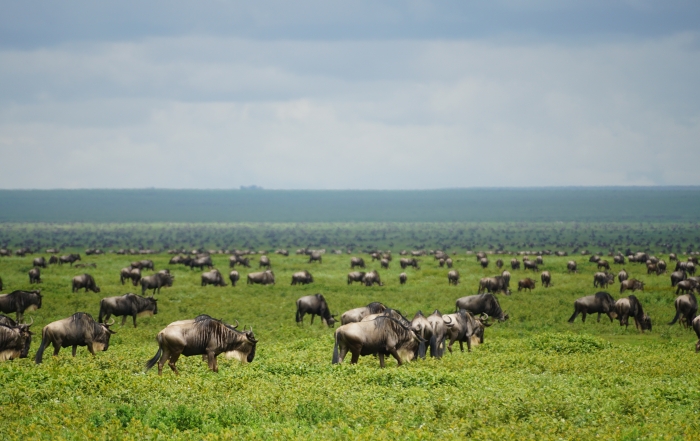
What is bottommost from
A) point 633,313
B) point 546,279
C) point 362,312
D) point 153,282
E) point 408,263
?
point 408,263

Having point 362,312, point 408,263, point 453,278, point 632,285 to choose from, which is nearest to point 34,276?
point 453,278

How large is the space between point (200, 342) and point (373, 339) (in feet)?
15.2

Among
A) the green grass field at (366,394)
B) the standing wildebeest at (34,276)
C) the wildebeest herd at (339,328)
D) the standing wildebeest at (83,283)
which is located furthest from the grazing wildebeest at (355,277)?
the green grass field at (366,394)

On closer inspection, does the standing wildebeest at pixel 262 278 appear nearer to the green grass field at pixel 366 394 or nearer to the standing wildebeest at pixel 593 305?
the green grass field at pixel 366 394

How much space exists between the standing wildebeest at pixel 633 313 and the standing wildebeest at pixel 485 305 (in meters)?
5.37

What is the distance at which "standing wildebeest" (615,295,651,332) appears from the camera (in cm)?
3231

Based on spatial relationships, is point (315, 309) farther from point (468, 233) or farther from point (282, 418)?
point (468, 233)

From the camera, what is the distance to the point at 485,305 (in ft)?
110

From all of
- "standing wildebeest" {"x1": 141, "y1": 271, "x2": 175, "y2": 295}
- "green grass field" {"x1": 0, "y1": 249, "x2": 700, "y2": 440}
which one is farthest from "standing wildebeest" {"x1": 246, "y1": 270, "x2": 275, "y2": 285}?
"green grass field" {"x1": 0, "y1": 249, "x2": 700, "y2": 440}

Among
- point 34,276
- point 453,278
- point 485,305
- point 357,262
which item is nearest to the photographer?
point 485,305

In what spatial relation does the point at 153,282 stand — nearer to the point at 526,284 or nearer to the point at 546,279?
the point at 526,284

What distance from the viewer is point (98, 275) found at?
177 feet

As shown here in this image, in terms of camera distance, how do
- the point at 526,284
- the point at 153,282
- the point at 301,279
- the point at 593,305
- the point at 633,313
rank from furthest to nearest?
the point at 301,279 → the point at 526,284 → the point at 153,282 → the point at 593,305 → the point at 633,313

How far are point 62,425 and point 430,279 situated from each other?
42419 millimetres
